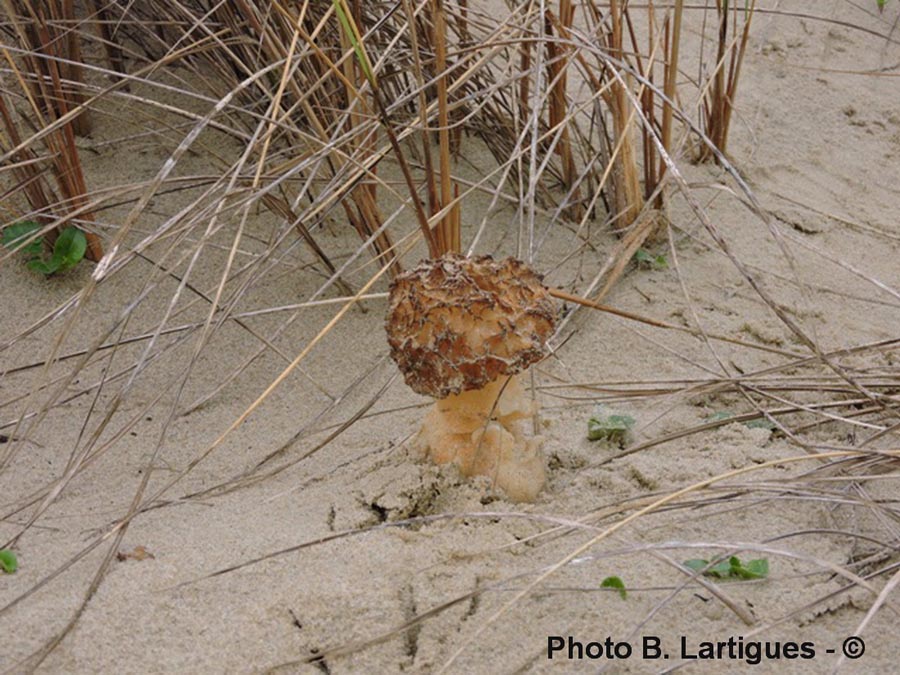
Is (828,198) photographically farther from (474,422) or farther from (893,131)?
(474,422)

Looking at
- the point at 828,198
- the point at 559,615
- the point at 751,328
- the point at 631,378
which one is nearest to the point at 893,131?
the point at 828,198

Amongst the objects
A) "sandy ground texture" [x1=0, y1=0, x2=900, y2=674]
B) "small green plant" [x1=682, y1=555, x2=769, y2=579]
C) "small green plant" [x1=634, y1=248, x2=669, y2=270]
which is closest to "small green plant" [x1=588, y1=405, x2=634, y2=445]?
"sandy ground texture" [x1=0, y1=0, x2=900, y2=674]

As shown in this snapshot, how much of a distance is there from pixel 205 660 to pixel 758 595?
843 millimetres

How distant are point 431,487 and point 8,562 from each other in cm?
74

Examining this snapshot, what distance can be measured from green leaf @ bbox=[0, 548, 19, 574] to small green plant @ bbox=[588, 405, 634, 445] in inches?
43.9

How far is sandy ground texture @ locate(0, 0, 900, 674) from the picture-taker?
5.12 feet

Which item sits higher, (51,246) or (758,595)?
(51,246)

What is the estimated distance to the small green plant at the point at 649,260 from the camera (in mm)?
2871

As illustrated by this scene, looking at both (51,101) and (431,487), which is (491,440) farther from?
(51,101)

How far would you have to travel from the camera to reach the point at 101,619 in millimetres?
1623

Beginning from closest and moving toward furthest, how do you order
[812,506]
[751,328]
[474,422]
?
1. [812,506]
2. [474,422]
3. [751,328]

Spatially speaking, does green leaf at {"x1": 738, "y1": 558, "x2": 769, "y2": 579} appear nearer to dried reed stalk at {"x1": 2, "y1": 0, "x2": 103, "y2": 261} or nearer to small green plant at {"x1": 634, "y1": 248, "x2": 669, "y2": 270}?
small green plant at {"x1": 634, "y1": 248, "x2": 669, "y2": 270}

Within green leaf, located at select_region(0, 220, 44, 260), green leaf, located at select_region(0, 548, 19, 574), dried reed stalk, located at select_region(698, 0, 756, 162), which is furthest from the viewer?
dried reed stalk, located at select_region(698, 0, 756, 162)

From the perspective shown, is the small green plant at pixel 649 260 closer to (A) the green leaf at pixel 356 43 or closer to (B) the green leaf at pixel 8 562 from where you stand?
(A) the green leaf at pixel 356 43
